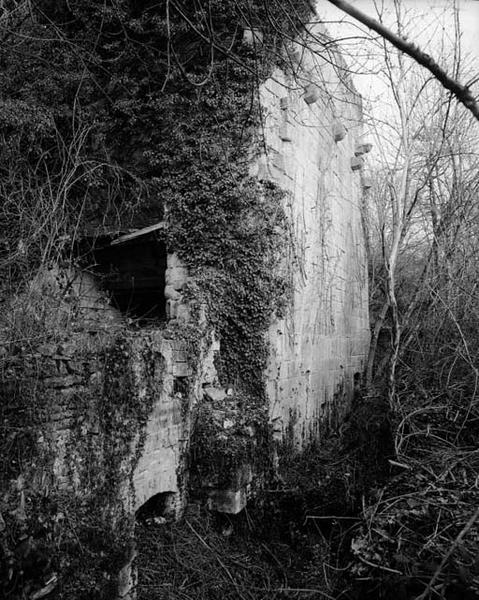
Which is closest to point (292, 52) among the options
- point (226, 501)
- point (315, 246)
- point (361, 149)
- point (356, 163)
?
point (315, 246)

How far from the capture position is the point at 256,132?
681cm

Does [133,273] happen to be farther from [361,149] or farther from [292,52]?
[361,149]

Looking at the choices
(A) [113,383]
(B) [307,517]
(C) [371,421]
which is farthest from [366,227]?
(A) [113,383]

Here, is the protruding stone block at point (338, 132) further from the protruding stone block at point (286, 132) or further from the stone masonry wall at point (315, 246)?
the protruding stone block at point (286, 132)

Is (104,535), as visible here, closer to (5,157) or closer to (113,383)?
(113,383)

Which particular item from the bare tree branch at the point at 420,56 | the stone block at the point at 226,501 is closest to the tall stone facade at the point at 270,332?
the stone block at the point at 226,501

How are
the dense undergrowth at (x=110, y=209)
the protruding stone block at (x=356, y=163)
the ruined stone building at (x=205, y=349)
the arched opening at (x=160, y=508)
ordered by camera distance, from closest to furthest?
the dense undergrowth at (x=110, y=209) → the ruined stone building at (x=205, y=349) → the arched opening at (x=160, y=508) → the protruding stone block at (x=356, y=163)

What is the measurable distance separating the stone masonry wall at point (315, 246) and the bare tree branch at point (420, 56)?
189 inches

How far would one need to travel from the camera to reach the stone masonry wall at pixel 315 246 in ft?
23.6

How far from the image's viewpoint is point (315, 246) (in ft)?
27.7

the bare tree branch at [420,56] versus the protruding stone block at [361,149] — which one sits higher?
the protruding stone block at [361,149]

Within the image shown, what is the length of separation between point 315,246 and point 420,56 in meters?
7.29

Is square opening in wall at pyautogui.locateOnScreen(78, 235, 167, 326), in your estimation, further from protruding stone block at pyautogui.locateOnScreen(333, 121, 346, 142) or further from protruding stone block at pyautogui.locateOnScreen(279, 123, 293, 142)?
protruding stone block at pyautogui.locateOnScreen(333, 121, 346, 142)

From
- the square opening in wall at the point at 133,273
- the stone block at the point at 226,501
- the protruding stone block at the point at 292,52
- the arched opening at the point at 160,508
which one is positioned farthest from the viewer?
the square opening in wall at the point at 133,273
